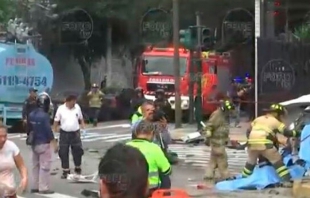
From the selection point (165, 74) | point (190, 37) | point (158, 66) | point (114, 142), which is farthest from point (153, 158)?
point (158, 66)

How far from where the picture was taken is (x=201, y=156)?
2320 cm

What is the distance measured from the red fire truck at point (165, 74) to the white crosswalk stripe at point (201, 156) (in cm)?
1067

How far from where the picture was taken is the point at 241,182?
15.4 meters

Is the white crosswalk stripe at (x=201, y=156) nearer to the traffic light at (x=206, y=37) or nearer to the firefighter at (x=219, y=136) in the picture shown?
the firefighter at (x=219, y=136)

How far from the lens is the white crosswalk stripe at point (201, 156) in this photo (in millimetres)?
21172

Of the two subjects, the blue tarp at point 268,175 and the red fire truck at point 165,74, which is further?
the red fire truck at point 165,74

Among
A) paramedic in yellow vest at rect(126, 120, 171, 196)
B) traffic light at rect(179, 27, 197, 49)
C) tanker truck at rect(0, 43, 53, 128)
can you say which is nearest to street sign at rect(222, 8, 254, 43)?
traffic light at rect(179, 27, 197, 49)

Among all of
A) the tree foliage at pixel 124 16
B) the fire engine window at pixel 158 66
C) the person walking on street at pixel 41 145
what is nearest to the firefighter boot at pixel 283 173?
the person walking on street at pixel 41 145

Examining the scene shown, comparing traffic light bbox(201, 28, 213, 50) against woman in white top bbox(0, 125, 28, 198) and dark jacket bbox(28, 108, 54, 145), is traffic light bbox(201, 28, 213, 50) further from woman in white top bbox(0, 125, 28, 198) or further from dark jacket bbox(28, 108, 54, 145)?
woman in white top bbox(0, 125, 28, 198)

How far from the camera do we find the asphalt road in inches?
621

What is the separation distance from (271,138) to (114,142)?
10.2 meters

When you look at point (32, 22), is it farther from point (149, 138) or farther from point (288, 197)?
point (149, 138)

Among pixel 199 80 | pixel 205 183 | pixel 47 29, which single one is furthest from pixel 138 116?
pixel 47 29

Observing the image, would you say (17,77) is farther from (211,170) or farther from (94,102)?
(211,170)
